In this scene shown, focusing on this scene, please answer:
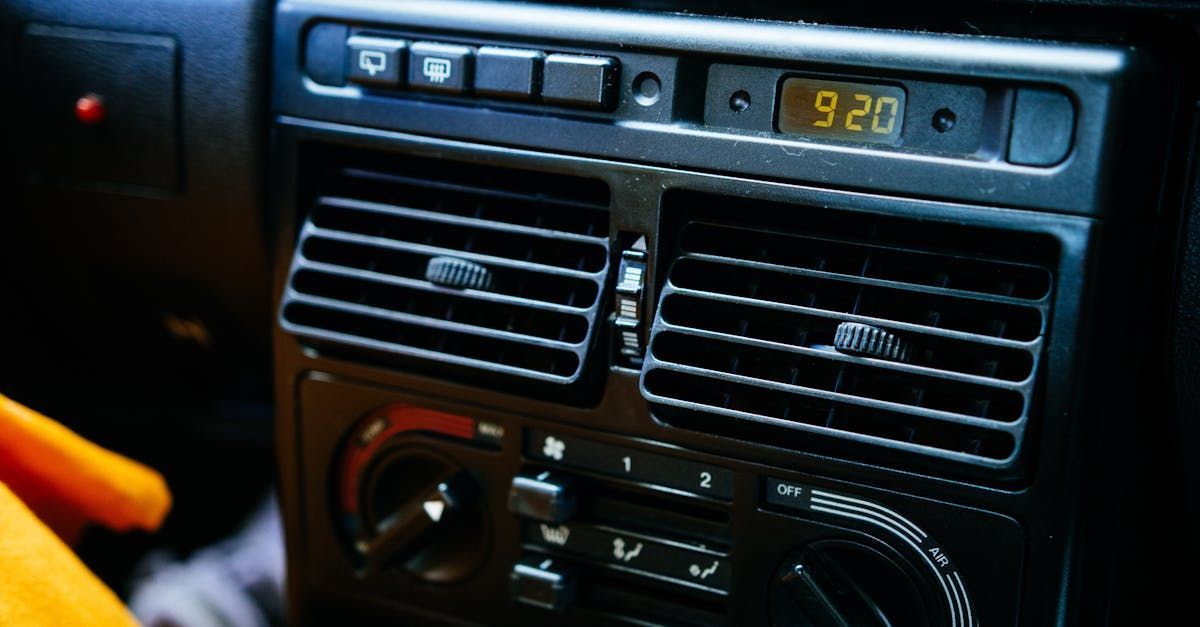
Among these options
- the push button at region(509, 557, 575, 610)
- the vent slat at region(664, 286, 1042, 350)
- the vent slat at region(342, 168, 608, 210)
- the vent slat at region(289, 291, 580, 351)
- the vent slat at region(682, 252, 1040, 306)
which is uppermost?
the vent slat at region(342, 168, 608, 210)

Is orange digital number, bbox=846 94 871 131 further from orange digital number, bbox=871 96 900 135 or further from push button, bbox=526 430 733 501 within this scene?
push button, bbox=526 430 733 501

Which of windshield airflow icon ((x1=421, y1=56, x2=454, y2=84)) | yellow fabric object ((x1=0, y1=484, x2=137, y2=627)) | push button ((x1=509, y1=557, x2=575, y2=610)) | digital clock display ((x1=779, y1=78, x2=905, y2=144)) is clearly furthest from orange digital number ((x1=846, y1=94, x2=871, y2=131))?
yellow fabric object ((x1=0, y1=484, x2=137, y2=627))

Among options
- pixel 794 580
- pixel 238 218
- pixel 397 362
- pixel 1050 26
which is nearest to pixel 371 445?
pixel 397 362

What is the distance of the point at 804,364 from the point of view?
89cm

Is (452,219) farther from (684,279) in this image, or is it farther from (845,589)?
(845,589)

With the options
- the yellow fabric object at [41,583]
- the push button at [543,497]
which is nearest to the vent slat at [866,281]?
the push button at [543,497]

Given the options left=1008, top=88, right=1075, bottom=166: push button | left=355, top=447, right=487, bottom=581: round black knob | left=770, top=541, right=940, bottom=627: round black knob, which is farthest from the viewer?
left=355, top=447, right=487, bottom=581: round black knob

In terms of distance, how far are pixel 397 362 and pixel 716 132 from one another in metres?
0.34

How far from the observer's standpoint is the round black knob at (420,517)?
1035 mm

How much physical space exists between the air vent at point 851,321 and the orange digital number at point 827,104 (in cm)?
7

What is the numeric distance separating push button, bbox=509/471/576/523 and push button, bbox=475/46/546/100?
0.98 ft

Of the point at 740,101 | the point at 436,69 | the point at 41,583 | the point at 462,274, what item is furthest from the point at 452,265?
the point at 41,583

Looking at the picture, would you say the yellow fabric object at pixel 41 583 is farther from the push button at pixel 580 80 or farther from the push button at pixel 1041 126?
the push button at pixel 1041 126

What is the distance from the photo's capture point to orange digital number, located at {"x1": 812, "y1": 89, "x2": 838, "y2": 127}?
0.86m
